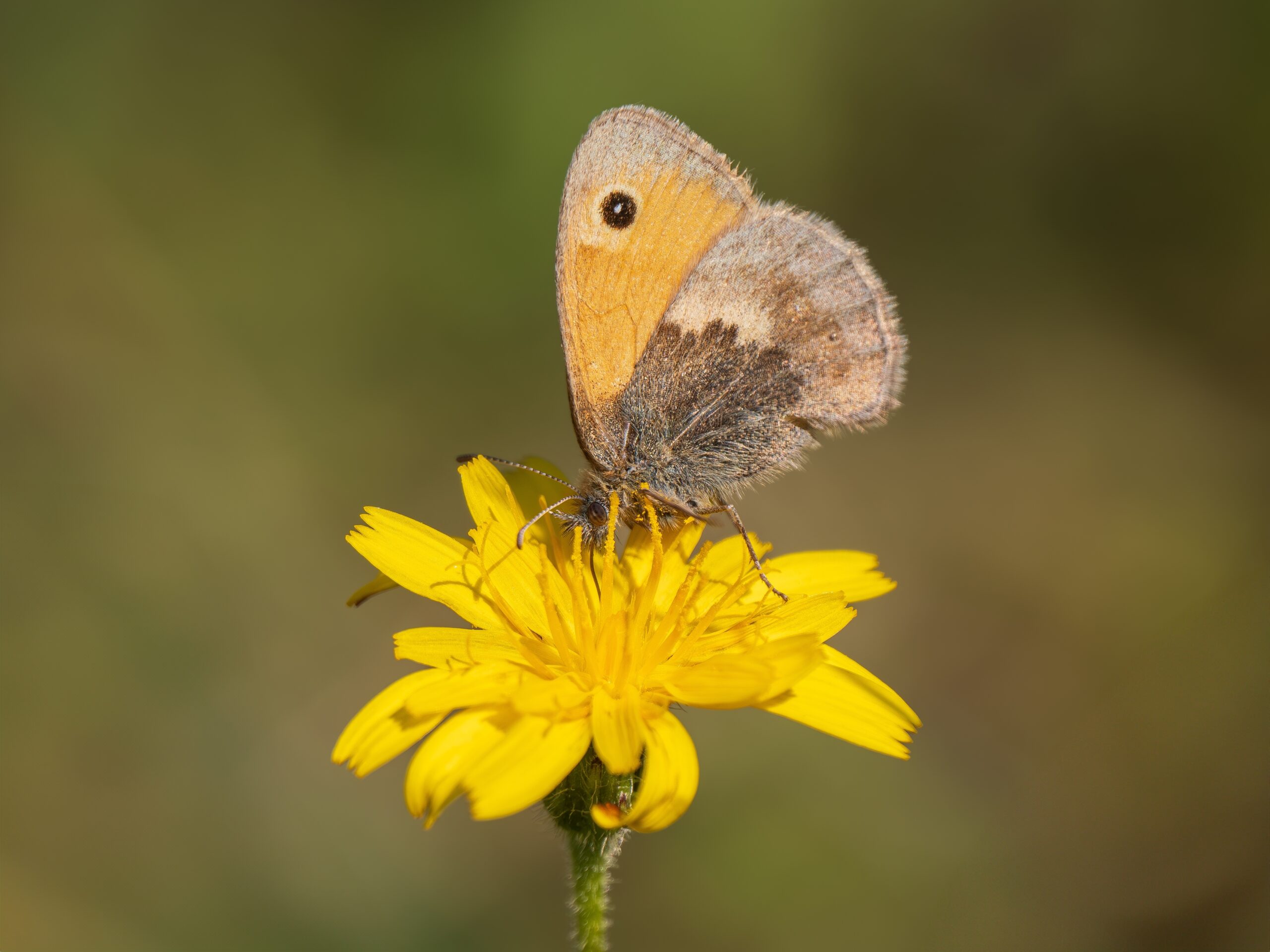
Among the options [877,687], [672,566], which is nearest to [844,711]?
[877,687]

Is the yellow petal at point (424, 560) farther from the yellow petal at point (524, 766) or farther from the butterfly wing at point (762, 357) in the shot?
the butterfly wing at point (762, 357)

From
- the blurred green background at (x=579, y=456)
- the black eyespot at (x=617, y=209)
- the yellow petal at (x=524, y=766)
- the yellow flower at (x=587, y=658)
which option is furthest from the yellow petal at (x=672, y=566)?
the blurred green background at (x=579, y=456)

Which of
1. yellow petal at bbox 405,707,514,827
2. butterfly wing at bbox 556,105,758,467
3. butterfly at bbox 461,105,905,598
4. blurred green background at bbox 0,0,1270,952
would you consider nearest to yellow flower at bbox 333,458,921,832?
yellow petal at bbox 405,707,514,827

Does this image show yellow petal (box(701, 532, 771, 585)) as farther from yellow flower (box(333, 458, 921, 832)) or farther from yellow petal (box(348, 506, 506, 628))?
yellow petal (box(348, 506, 506, 628))

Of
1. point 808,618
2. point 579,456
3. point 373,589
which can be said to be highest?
point 579,456

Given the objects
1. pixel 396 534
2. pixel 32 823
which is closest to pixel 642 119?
pixel 396 534

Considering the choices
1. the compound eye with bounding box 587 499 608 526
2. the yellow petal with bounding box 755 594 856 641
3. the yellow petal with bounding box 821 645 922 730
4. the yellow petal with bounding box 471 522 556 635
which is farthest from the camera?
the compound eye with bounding box 587 499 608 526

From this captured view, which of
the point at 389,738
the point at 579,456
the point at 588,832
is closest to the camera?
the point at 389,738

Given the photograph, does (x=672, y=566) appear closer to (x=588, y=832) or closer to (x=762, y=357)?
(x=762, y=357)
